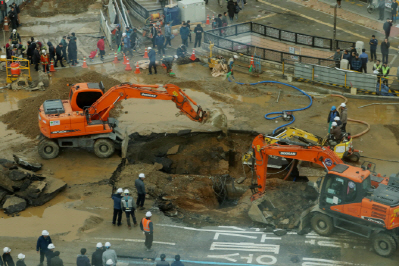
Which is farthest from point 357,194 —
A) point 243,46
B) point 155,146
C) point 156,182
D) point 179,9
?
point 179,9

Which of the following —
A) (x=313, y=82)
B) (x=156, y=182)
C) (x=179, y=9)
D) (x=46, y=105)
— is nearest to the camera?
(x=156, y=182)

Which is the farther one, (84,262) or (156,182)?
(156,182)

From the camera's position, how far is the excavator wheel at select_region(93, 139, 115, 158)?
21172mm

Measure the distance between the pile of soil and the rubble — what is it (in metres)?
26.2

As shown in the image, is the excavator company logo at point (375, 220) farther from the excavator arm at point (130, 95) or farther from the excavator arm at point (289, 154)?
the excavator arm at point (130, 95)

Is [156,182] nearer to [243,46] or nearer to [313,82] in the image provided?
[313,82]

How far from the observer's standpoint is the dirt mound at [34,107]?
78.1 ft

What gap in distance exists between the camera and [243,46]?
32219mm

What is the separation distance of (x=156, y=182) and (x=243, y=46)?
1502 cm

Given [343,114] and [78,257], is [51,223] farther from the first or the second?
[343,114]

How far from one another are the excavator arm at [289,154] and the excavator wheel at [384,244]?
2.57 meters

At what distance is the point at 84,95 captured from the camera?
2131 cm

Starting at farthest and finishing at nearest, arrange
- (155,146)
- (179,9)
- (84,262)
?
(179,9), (155,146), (84,262)

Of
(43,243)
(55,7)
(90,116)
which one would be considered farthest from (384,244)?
(55,7)
